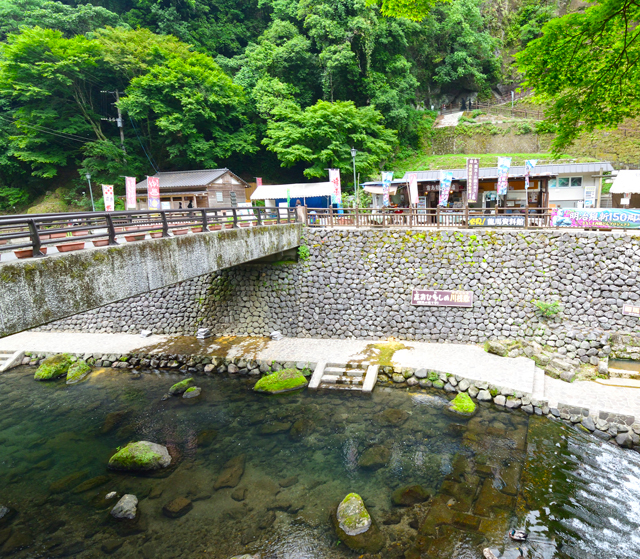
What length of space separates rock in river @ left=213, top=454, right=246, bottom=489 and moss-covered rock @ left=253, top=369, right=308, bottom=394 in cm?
330

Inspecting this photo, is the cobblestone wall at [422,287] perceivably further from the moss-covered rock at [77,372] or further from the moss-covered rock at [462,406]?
the moss-covered rock at [462,406]

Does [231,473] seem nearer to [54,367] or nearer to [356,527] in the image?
[356,527]

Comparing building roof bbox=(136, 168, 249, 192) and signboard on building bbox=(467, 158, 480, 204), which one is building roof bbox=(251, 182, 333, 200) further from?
signboard on building bbox=(467, 158, 480, 204)

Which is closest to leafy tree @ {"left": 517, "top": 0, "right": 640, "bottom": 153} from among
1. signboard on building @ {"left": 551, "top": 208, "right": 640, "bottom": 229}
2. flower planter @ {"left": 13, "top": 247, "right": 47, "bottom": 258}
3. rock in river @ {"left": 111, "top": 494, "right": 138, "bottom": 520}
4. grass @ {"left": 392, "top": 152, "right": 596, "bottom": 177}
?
signboard on building @ {"left": 551, "top": 208, "right": 640, "bottom": 229}

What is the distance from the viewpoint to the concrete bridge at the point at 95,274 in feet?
17.4

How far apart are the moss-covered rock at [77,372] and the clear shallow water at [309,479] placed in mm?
2102

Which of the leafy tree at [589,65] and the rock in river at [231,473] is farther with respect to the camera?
the rock in river at [231,473]

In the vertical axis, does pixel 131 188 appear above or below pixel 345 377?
above

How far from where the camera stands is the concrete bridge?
5309 millimetres

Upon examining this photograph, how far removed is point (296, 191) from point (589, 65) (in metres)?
20.6

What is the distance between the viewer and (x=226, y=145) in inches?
1176

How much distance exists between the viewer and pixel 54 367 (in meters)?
15.2

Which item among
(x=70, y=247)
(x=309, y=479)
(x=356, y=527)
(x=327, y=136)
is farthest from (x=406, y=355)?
(x=327, y=136)

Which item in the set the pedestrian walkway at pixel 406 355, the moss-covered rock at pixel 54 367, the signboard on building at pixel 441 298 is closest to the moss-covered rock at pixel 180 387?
the pedestrian walkway at pixel 406 355
